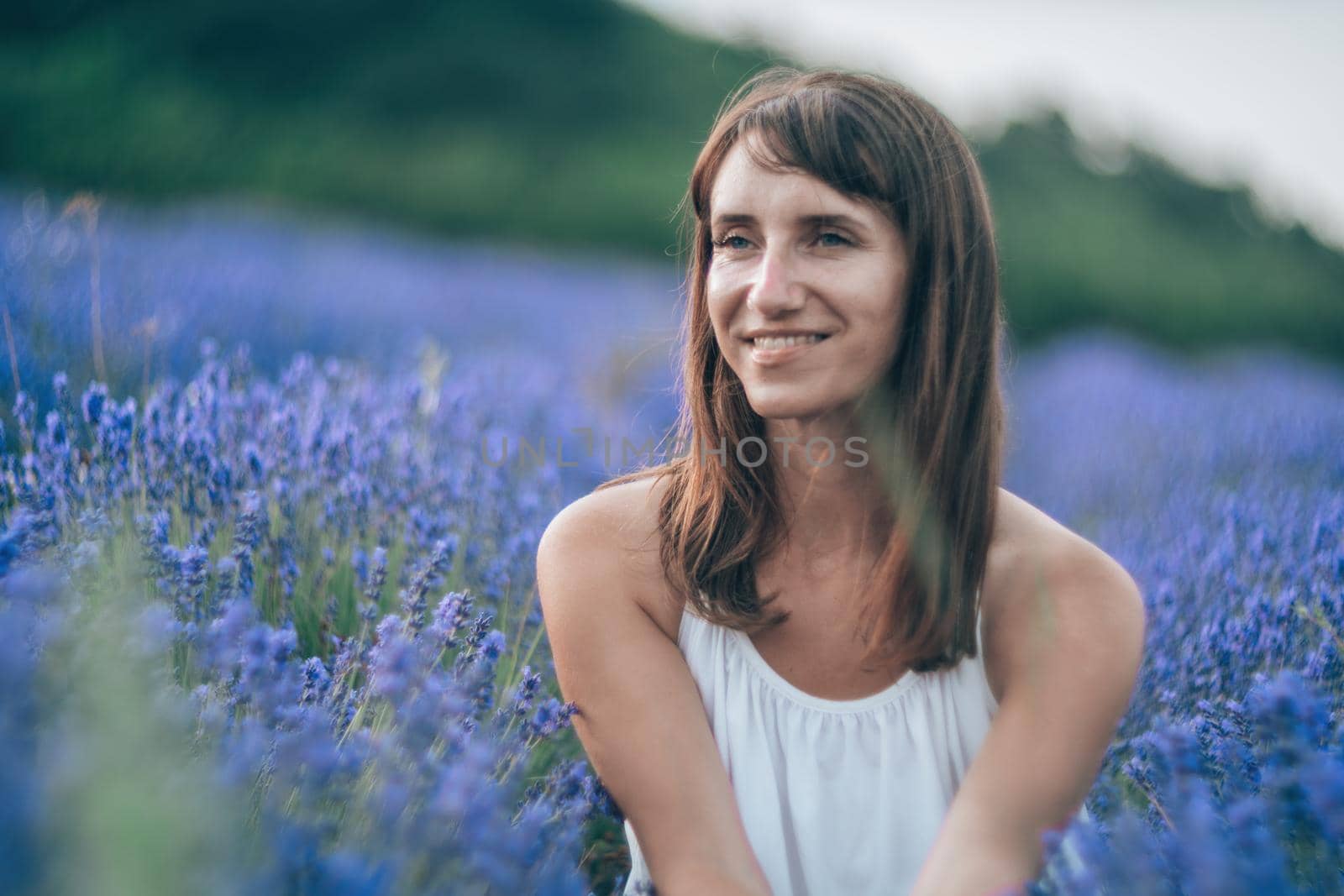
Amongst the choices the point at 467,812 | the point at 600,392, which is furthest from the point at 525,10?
the point at 467,812

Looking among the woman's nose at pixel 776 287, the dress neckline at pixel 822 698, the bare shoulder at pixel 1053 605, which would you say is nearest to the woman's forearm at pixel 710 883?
the dress neckline at pixel 822 698

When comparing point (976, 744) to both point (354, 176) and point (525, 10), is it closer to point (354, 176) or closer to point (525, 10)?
point (354, 176)

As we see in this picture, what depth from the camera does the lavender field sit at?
855 mm

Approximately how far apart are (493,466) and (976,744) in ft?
4.27

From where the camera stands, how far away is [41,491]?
1433 millimetres

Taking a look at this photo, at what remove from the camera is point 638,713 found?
1514mm

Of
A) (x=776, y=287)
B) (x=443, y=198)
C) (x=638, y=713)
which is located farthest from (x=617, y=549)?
(x=443, y=198)

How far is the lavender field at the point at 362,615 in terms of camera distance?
85cm

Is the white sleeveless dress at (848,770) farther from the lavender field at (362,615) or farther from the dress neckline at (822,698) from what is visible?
the lavender field at (362,615)

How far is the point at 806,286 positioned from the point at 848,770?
29.8 inches

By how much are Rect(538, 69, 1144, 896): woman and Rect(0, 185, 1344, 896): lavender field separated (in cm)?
14

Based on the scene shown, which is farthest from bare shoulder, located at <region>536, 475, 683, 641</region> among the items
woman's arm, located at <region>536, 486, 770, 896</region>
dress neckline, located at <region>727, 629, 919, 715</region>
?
dress neckline, located at <region>727, 629, 919, 715</region>

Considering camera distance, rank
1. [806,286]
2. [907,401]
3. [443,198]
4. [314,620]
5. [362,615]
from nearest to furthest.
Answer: [806,286] < [907,401] < [362,615] < [314,620] < [443,198]

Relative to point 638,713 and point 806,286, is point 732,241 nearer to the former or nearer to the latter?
point 806,286
